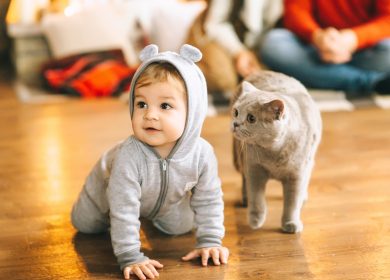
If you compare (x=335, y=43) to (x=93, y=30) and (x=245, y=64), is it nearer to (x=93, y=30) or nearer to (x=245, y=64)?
(x=245, y=64)

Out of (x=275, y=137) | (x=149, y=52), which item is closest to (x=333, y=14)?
(x=275, y=137)

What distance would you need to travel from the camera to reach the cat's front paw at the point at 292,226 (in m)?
1.65

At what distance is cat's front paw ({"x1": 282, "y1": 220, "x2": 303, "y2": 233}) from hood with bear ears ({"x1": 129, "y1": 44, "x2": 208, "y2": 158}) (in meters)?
0.36

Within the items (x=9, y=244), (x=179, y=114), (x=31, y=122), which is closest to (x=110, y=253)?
(x=9, y=244)

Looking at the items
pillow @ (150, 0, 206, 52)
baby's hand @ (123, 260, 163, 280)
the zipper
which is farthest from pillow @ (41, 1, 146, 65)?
baby's hand @ (123, 260, 163, 280)

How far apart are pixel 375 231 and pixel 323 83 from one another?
136 centimetres

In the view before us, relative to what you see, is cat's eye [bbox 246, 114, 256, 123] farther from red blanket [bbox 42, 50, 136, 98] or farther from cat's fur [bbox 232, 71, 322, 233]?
red blanket [bbox 42, 50, 136, 98]

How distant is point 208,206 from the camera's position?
1.54 meters

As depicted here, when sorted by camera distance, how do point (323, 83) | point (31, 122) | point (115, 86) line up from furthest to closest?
point (115, 86) < point (323, 83) < point (31, 122)

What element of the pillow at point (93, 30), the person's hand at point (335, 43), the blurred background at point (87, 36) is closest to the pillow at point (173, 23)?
the blurred background at point (87, 36)

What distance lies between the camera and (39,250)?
5.25 feet

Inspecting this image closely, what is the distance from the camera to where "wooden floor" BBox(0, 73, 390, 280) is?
150 centimetres

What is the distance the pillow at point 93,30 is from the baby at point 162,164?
189 centimetres

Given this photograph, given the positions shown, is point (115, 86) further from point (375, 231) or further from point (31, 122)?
point (375, 231)
